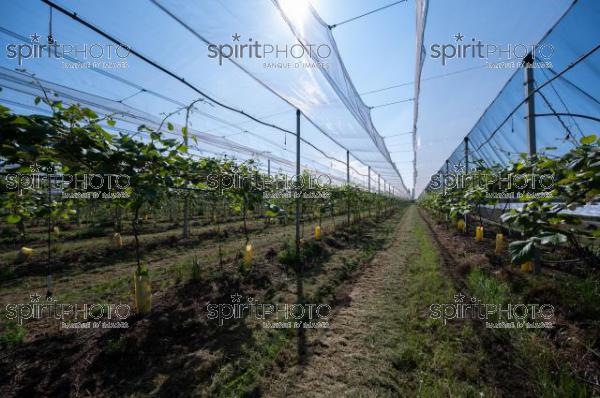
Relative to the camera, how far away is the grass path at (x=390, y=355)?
2.07 m

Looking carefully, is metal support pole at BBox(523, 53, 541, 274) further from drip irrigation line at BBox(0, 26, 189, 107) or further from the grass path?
drip irrigation line at BBox(0, 26, 189, 107)

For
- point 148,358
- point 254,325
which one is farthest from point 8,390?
point 254,325

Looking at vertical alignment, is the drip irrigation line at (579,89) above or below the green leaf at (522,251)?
above

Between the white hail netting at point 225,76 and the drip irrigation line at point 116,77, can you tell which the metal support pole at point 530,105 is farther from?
the drip irrigation line at point 116,77

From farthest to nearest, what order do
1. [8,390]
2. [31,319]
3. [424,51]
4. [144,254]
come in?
[144,254] < [424,51] < [31,319] < [8,390]

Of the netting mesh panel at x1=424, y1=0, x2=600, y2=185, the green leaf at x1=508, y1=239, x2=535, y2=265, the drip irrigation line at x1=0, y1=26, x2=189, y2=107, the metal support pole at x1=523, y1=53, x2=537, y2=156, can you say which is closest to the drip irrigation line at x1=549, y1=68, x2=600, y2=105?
the netting mesh panel at x1=424, y1=0, x2=600, y2=185

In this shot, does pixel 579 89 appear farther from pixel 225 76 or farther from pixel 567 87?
pixel 225 76

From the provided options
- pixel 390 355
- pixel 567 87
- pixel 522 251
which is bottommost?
pixel 390 355

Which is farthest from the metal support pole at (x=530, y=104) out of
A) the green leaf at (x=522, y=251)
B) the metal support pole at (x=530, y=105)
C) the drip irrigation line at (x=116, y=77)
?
the drip irrigation line at (x=116, y=77)

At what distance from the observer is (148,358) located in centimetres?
245

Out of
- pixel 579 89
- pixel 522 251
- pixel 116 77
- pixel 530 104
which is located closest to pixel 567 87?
pixel 579 89

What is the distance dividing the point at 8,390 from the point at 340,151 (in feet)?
36.0

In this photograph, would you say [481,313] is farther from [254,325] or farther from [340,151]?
[340,151]

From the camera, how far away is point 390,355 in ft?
8.09
